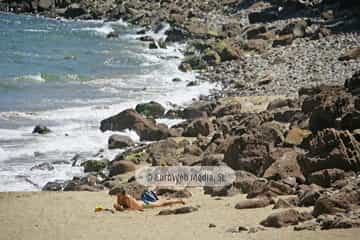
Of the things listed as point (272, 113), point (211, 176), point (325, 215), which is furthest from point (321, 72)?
point (325, 215)

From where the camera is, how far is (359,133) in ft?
57.0

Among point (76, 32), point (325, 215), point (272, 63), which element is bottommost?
point (76, 32)

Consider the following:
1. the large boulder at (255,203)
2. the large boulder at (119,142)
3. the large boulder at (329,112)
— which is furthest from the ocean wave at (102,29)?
the large boulder at (255,203)

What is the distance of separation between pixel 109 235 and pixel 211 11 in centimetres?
4915

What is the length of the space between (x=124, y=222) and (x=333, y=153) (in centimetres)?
480

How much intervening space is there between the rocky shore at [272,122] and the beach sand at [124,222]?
1.15 ft

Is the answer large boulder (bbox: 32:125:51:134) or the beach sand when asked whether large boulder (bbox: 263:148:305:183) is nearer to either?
the beach sand

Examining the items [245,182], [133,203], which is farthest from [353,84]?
[133,203]

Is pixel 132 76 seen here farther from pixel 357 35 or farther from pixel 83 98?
pixel 357 35

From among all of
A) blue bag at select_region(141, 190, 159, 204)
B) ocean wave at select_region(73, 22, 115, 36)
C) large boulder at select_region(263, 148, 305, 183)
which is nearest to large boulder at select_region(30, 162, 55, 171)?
blue bag at select_region(141, 190, 159, 204)

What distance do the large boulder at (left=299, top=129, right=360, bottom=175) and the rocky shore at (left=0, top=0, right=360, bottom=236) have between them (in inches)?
0.9

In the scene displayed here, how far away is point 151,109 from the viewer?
93.9 ft

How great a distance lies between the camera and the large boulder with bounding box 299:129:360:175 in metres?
16.3

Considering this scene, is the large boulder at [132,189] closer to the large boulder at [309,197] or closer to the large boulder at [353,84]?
the large boulder at [309,197]
